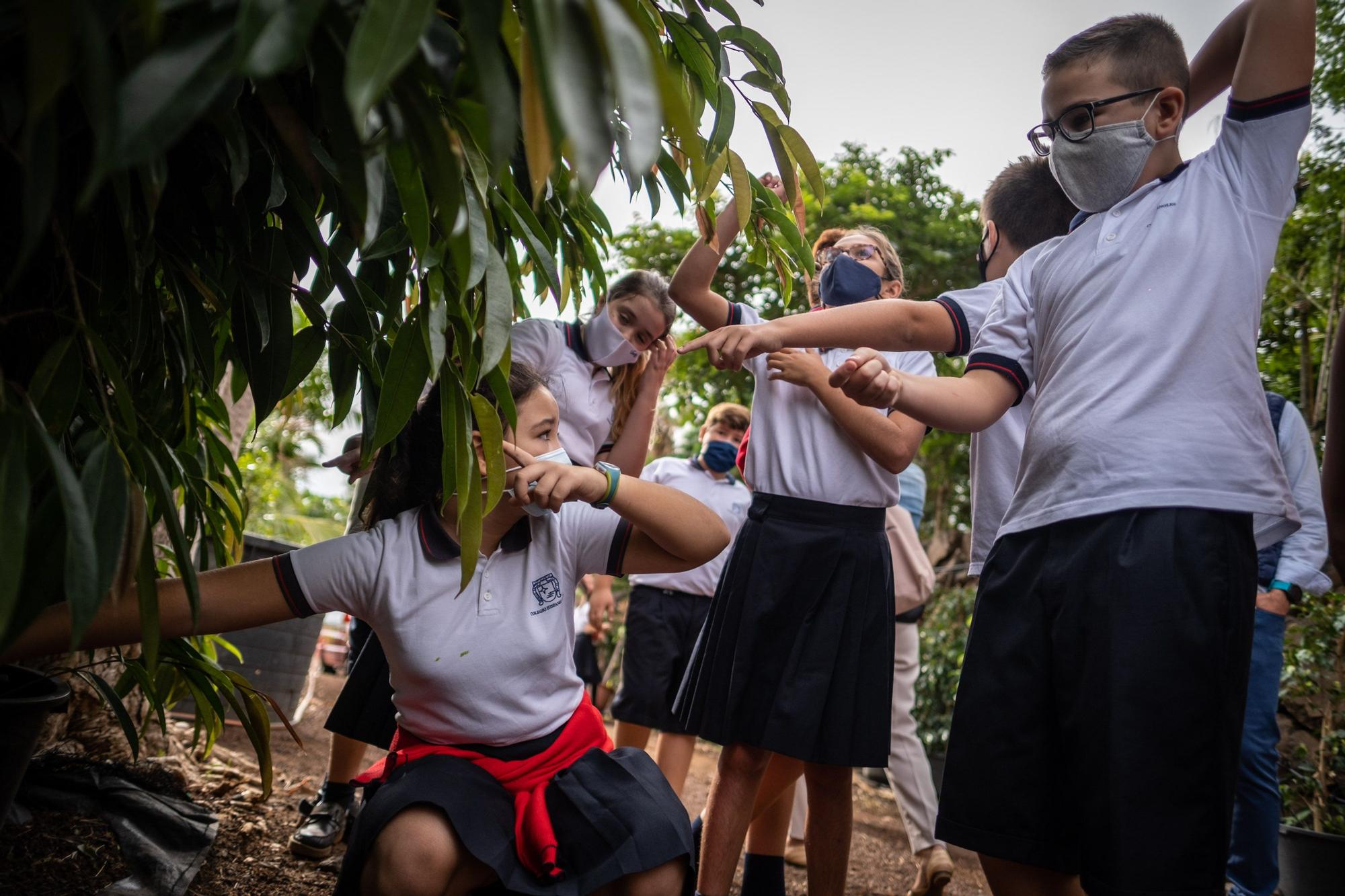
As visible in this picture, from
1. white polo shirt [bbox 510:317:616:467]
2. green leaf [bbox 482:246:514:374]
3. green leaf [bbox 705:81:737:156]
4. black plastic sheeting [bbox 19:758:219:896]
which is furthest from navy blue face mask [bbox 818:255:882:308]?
black plastic sheeting [bbox 19:758:219:896]

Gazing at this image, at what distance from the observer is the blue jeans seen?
2678mm

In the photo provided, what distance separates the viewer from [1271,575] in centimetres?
280

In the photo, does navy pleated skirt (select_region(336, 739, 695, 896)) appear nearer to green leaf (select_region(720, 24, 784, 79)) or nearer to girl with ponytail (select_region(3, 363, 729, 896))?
girl with ponytail (select_region(3, 363, 729, 896))

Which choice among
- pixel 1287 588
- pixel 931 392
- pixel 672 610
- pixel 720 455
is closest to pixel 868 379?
pixel 931 392

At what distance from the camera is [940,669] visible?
600cm

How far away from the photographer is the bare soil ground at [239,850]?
180cm

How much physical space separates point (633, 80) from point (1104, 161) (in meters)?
1.16

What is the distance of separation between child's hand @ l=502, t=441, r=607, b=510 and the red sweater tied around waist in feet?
1.23

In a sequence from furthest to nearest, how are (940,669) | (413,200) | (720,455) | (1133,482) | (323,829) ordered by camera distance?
(940,669) < (720,455) < (323,829) < (1133,482) < (413,200)

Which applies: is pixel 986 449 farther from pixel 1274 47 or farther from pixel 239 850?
pixel 239 850

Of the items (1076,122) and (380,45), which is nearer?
(380,45)

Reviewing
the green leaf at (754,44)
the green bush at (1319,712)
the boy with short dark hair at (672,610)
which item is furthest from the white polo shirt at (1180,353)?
the green bush at (1319,712)

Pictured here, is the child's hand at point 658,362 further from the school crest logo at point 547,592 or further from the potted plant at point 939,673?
the potted plant at point 939,673

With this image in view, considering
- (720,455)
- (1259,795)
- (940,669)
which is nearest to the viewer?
(1259,795)
